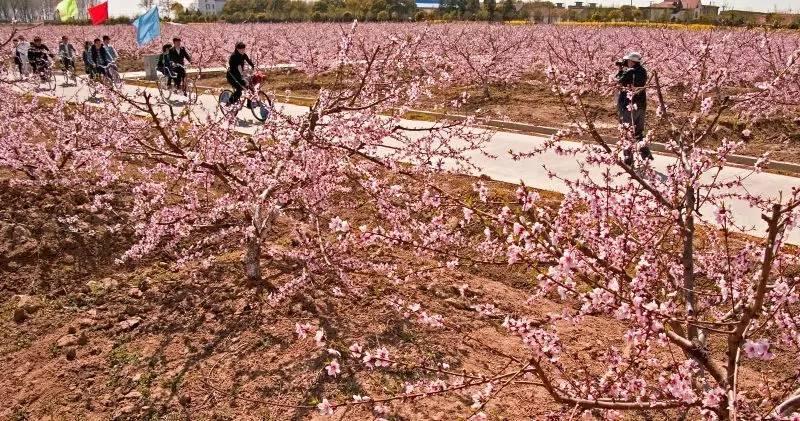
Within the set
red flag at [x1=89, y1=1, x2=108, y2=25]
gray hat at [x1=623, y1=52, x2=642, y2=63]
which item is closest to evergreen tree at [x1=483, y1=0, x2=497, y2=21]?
red flag at [x1=89, y1=1, x2=108, y2=25]

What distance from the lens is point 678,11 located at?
200 ft

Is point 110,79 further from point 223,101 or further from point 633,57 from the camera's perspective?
point 633,57

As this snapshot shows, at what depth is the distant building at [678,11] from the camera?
185 ft

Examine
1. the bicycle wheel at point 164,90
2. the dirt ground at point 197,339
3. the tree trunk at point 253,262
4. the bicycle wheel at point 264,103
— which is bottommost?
the dirt ground at point 197,339

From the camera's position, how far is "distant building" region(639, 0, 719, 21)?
56256 millimetres

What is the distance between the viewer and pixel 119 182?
309 inches

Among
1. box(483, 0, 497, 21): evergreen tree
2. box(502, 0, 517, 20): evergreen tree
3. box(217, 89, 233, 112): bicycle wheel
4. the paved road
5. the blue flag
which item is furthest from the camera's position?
box(502, 0, 517, 20): evergreen tree

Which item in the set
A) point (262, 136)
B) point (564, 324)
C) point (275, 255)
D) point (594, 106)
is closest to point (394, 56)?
point (262, 136)

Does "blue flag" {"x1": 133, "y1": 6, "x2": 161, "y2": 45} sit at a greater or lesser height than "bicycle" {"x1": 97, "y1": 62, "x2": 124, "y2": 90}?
greater

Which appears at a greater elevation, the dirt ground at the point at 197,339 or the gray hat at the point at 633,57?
the gray hat at the point at 633,57

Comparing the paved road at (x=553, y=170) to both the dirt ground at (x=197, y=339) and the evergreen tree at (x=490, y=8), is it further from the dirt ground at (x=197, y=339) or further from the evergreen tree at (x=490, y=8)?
the evergreen tree at (x=490, y=8)

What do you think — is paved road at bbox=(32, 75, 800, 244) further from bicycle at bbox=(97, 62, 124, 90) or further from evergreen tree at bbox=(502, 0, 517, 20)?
evergreen tree at bbox=(502, 0, 517, 20)

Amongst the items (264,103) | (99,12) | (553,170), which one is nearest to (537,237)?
(264,103)

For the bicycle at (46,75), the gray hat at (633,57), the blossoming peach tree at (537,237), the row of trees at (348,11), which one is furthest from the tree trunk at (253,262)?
the row of trees at (348,11)
